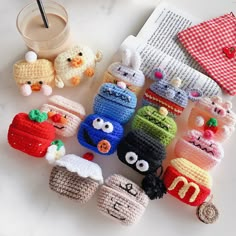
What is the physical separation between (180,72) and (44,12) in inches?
11.3

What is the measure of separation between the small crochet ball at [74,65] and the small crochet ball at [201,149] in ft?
0.75

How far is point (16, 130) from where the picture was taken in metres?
0.71

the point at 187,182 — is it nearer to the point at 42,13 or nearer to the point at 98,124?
the point at 98,124

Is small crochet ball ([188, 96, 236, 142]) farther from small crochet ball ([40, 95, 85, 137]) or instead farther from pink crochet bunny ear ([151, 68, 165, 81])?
small crochet ball ([40, 95, 85, 137])

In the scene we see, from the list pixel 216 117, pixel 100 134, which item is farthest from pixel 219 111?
pixel 100 134

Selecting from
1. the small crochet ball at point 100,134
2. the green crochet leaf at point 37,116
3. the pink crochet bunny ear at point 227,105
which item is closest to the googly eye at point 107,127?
the small crochet ball at point 100,134

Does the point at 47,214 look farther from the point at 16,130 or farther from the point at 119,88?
the point at 119,88

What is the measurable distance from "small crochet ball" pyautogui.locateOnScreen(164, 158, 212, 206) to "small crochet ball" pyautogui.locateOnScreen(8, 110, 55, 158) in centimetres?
22

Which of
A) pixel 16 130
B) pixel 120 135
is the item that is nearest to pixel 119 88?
pixel 120 135

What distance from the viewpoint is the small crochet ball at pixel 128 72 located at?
76 cm

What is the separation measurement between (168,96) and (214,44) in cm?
19

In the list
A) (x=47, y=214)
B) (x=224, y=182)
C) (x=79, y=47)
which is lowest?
(x=47, y=214)

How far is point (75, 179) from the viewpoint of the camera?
2.27 feet

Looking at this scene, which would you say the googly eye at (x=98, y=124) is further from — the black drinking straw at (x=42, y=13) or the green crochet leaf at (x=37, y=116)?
the black drinking straw at (x=42, y=13)
